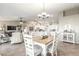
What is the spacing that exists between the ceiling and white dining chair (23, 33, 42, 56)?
33cm

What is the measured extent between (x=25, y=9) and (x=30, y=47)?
66 cm

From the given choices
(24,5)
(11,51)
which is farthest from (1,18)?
(11,51)

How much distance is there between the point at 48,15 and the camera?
188 cm

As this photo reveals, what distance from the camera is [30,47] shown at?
1.91 metres

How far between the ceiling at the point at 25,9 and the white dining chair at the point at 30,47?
33 centimetres

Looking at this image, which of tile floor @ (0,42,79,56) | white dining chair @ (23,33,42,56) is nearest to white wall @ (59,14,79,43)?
tile floor @ (0,42,79,56)

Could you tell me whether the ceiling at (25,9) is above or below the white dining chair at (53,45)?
above

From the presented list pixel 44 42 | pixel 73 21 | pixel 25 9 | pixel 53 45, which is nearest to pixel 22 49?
pixel 44 42

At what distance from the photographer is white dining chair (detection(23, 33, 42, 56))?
1911 millimetres

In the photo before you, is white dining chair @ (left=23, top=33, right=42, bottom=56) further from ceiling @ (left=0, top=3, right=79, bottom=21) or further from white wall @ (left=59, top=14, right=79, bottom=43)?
white wall @ (left=59, top=14, right=79, bottom=43)

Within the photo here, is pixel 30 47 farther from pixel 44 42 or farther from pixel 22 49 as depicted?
pixel 44 42

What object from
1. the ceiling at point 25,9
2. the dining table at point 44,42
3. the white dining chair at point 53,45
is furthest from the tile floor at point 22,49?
the ceiling at point 25,9

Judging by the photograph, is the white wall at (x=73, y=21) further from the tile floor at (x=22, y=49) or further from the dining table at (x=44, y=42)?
the dining table at (x=44, y=42)

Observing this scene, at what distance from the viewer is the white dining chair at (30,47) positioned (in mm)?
1911
